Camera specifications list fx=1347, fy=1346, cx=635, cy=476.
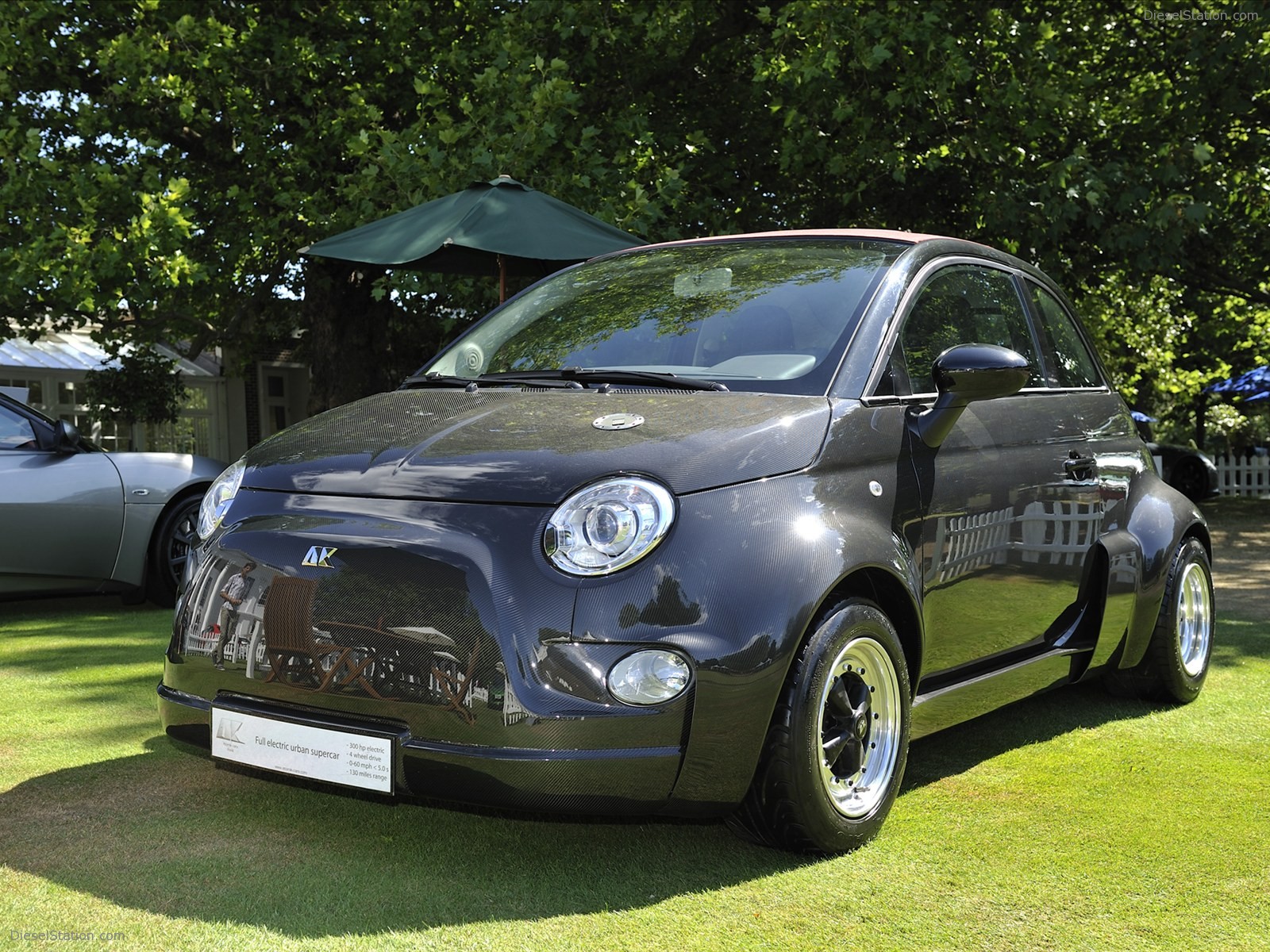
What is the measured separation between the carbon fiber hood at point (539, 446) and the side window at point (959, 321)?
0.54 m

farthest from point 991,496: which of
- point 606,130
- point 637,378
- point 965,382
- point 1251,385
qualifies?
point 1251,385

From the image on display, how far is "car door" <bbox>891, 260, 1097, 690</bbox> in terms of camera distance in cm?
392

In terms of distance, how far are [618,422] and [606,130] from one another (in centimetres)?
1139

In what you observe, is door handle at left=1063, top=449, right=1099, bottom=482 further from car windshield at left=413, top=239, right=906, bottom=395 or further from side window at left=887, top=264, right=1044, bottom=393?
car windshield at left=413, top=239, right=906, bottom=395

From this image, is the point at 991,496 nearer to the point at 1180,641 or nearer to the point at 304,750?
the point at 1180,641

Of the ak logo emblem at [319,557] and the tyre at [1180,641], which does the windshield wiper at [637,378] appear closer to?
the ak logo emblem at [319,557]

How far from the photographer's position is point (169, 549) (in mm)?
8234

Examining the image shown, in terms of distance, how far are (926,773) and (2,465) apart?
5.61m

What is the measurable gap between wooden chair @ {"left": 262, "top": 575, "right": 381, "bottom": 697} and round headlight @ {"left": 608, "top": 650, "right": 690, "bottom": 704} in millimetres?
574

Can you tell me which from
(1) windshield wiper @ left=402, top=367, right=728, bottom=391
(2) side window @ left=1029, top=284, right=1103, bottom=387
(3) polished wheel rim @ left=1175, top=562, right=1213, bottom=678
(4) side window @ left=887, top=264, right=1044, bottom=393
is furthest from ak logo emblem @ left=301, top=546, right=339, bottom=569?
(3) polished wheel rim @ left=1175, top=562, right=1213, bottom=678

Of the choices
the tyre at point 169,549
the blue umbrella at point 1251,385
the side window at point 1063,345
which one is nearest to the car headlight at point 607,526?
the side window at point 1063,345

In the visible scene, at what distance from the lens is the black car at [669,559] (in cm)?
306

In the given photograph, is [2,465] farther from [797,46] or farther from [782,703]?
[797,46]

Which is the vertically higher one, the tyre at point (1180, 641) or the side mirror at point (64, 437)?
the side mirror at point (64, 437)
